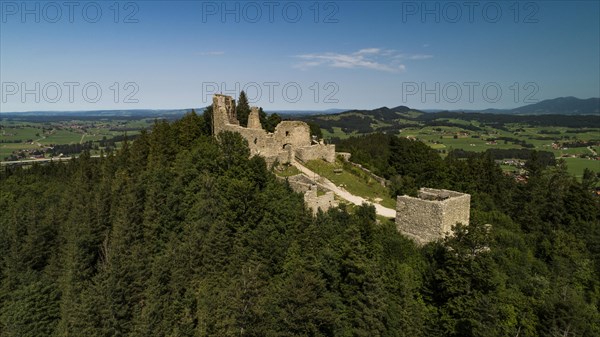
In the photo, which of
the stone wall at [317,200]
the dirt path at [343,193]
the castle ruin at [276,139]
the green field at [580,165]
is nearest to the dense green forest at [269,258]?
the stone wall at [317,200]

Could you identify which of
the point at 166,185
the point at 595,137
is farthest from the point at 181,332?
the point at 595,137

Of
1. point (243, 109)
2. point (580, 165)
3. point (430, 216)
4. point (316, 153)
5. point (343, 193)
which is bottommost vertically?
point (580, 165)

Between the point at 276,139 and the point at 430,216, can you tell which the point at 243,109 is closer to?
the point at 276,139

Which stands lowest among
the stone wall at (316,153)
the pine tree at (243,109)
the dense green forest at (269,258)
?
the dense green forest at (269,258)

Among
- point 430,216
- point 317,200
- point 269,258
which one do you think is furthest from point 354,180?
point 269,258

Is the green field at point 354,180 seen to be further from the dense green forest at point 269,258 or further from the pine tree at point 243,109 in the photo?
the pine tree at point 243,109
